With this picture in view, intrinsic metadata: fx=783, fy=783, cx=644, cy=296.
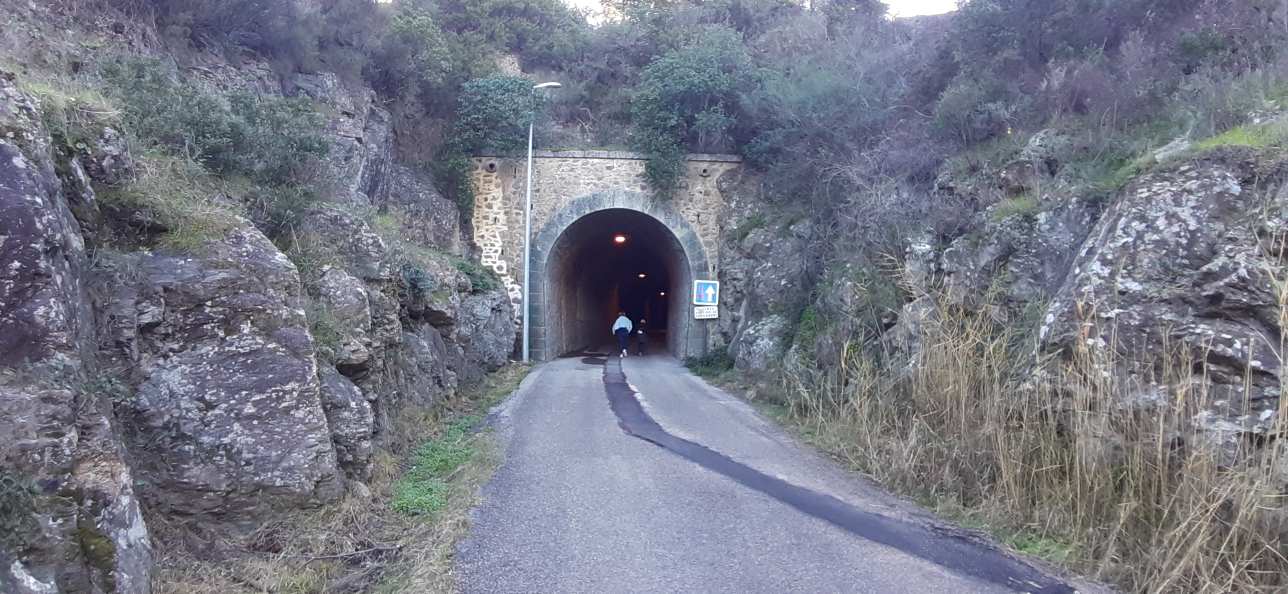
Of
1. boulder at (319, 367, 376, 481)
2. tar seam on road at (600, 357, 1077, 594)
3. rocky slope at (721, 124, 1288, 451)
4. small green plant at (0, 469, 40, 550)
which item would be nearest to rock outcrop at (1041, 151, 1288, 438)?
rocky slope at (721, 124, 1288, 451)

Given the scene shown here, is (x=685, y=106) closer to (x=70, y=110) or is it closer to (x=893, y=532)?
(x=893, y=532)

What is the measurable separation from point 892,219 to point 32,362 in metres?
10.4

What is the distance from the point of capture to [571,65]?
26.3m

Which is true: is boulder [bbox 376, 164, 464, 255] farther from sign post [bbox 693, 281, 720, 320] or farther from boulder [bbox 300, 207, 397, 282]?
boulder [bbox 300, 207, 397, 282]

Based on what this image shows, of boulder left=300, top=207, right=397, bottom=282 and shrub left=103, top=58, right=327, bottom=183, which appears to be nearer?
shrub left=103, top=58, right=327, bottom=183

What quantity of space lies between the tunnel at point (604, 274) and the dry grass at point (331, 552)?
49.4 ft

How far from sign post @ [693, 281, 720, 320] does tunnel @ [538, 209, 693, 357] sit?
79.6 inches

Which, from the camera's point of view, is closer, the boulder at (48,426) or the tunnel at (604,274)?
the boulder at (48,426)

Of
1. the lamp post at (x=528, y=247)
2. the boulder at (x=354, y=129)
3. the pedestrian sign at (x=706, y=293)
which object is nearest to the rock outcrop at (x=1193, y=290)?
the boulder at (x=354, y=129)

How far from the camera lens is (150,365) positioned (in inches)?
215

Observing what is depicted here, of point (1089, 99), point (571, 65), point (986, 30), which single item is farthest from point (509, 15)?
point (1089, 99)

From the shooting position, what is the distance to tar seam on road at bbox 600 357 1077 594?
5.25 metres

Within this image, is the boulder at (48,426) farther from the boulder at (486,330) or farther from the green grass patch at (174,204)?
the boulder at (486,330)

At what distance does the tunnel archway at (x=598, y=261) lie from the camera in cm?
2106
